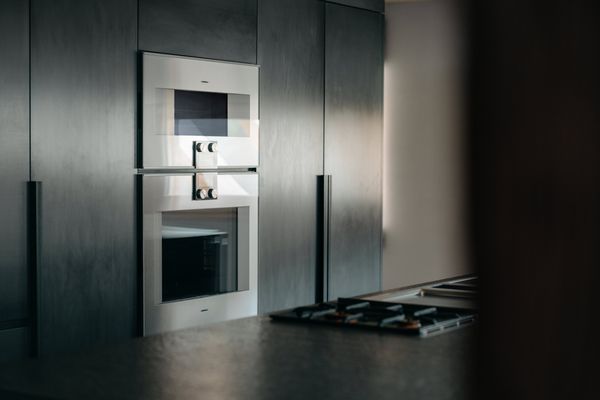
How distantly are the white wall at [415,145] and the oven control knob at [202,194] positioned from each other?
2.38m

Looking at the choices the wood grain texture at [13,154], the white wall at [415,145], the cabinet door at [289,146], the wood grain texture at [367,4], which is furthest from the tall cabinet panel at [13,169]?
the white wall at [415,145]

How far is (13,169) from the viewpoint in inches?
104

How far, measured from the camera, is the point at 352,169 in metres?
4.14

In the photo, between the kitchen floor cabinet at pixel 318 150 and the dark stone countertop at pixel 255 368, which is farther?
the kitchen floor cabinet at pixel 318 150

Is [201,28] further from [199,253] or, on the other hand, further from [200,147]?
[199,253]

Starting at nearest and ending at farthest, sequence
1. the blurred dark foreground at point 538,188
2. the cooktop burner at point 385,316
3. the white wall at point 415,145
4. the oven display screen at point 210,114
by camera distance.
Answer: the blurred dark foreground at point 538,188 → the cooktop burner at point 385,316 → the oven display screen at point 210,114 → the white wall at point 415,145

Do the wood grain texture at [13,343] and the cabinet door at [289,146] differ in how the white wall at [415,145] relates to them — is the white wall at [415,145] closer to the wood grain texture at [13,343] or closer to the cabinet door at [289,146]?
the cabinet door at [289,146]

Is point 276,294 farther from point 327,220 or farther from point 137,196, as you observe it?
point 137,196

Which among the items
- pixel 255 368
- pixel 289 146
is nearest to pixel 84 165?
pixel 289 146

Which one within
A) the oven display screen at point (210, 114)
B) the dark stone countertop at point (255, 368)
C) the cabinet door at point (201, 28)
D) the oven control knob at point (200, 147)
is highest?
the cabinet door at point (201, 28)

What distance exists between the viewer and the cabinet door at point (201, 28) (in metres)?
3.10

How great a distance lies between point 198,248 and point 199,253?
22 millimetres

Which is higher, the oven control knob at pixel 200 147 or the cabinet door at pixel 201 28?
the cabinet door at pixel 201 28

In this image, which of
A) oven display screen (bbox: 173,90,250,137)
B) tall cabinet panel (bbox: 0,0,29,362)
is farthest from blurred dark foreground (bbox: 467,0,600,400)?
oven display screen (bbox: 173,90,250,137)
